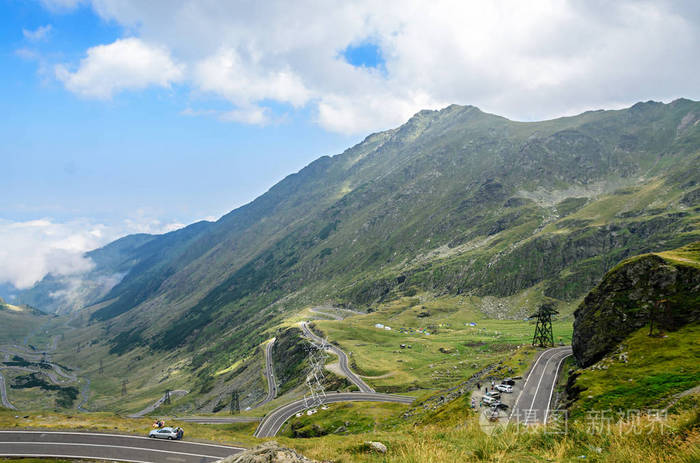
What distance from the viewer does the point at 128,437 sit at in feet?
149

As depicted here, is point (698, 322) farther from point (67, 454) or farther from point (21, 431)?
point (21, 431)

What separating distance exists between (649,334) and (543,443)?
44472mm

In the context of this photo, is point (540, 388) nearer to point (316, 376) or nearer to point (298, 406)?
point (316, 376)

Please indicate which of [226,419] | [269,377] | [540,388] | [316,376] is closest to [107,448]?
[540,388]

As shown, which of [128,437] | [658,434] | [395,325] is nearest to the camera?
[658,434]

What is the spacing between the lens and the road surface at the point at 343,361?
101512 millimetres

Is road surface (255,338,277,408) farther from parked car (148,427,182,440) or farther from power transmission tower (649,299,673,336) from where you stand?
power transmission tower (649,299,673,336)

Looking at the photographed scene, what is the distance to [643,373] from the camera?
118 ft

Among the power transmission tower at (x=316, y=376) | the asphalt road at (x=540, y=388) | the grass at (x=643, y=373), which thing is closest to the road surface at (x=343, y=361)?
the power transmission tower at (x=316, y=376)

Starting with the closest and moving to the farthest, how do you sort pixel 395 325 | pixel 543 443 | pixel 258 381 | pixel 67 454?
pixel 543 443 < pixel 67 454 < pixel 258 381 < pixel 395 325

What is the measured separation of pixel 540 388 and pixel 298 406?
228ft

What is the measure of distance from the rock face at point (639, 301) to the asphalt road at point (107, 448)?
177 feet

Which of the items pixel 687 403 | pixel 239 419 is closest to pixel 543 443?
pixel 687 403

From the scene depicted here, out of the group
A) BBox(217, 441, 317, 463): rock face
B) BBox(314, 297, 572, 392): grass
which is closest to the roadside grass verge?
BBox(217, 441, 317, 463): rock face
